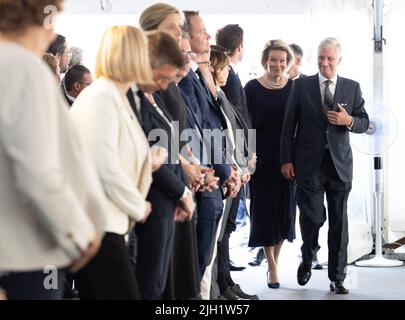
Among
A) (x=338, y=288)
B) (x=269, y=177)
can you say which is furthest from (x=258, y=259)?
(x=338, y=288)

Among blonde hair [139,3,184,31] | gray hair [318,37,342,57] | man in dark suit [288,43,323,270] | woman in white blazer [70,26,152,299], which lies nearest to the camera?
woman in white blazer [70,26,152,299]

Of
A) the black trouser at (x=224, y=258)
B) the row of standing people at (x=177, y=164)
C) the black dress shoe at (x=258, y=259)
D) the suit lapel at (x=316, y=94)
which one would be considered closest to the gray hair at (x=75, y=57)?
the row of standing people at (x=177, y=164)

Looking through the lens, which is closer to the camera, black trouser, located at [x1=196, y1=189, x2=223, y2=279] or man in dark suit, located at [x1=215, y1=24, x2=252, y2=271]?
black trouser, located at [x1=196, y1=189, x2=223, y2=279]

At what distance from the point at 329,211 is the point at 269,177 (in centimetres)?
54

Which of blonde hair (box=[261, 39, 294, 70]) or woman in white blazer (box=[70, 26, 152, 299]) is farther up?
blonde hair (box=[261, 39, 294, 70])

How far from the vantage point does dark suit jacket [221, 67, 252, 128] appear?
257 inches

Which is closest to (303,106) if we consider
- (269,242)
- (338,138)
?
(338,138)

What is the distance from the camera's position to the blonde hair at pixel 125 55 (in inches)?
132

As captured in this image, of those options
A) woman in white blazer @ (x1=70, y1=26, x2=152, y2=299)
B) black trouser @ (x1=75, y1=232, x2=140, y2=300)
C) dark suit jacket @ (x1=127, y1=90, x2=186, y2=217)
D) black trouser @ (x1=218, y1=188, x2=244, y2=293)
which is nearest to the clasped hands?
black trouser @ (x1=218, y1=188, x2=244, y2=293)

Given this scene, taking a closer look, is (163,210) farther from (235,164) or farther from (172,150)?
(235,164)

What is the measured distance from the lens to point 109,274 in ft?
10.9

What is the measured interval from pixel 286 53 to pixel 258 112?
1.50 ft

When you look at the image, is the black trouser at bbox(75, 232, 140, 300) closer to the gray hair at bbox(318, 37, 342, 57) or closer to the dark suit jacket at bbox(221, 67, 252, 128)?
the dark suit jacket at bbox(221, 67, 252, 128)

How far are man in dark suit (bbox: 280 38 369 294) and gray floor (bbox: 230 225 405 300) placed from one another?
15cm
